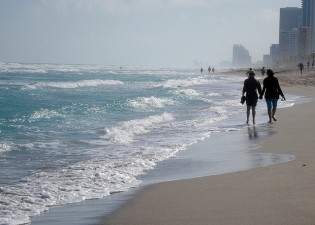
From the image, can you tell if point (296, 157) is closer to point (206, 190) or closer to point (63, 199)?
point (206, 190)

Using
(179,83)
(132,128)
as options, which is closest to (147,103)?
(132,128)

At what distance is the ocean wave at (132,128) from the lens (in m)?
12.0

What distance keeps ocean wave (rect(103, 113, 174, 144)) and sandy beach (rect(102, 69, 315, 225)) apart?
4.92m

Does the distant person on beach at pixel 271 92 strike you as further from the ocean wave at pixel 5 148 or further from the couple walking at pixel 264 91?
the ocean wave at pixel 5 148

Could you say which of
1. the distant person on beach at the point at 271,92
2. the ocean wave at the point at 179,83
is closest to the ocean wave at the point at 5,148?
the distant person on beach at the point at 271,92

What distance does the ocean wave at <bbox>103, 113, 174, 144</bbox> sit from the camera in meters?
12.0

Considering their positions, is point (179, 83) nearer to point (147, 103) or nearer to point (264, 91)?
point (147, 103)

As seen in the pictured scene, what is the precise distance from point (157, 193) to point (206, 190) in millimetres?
573

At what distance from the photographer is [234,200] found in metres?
5.55

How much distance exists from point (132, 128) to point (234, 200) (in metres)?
8.39

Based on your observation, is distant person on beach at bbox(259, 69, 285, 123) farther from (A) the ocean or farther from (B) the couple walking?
(A) the ocean

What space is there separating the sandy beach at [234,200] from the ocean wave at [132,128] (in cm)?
492

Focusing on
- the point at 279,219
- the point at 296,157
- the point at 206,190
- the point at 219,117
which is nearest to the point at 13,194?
the point at 206,190

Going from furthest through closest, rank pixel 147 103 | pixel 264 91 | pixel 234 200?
→ pixel 147 103
pixel 264 91
pixel 234 200
